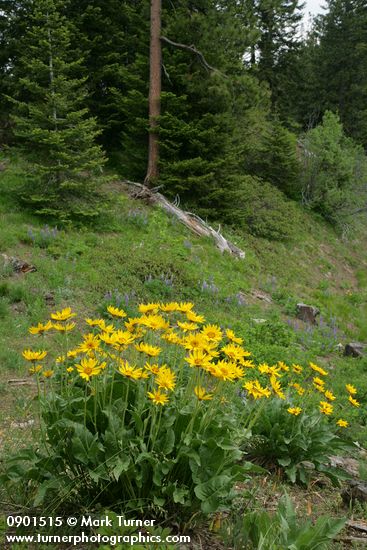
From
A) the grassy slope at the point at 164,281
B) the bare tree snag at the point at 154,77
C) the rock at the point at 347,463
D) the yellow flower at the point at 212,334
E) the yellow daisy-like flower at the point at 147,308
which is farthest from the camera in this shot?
the bare tree snag at the point at 154,77

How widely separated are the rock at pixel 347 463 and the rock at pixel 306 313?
18.5 feet

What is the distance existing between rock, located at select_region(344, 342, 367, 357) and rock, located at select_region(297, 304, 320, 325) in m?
1.45

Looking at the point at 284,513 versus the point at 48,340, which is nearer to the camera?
the point at 284,513

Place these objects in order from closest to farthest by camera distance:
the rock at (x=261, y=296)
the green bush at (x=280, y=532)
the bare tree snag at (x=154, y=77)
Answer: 1. the green bush at (x=280, y=532)
2. the rock at (x=261, y=296)
3. the bare tree snag at (x=154, y=77)

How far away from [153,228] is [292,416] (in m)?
8.27

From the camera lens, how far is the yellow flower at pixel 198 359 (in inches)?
98.6

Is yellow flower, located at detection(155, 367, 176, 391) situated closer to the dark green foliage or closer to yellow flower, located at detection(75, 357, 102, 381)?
yellow flower, located at detection(75, 357, 102, 381)

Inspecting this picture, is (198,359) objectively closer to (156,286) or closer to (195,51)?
(156,286)

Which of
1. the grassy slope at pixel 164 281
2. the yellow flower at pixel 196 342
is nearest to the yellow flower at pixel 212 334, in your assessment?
the yellow flower at pixel 196 342

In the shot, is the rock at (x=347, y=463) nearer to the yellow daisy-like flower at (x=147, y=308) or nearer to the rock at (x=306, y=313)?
the yellow daisy-like flower at (x=147, y=308)

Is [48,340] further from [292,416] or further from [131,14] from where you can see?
[131,14]

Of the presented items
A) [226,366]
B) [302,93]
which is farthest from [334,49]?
[226,366]

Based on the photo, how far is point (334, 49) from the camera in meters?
28.3

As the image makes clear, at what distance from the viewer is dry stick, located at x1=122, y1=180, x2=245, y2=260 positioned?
12.5 m
